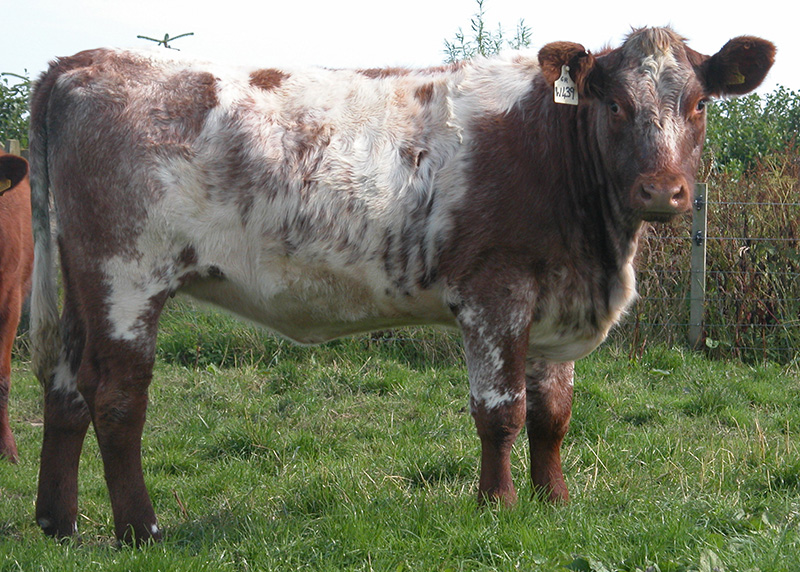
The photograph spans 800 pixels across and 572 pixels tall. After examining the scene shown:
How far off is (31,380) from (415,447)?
4.53m

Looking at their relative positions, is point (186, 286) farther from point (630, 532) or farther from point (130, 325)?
point (630, 532)

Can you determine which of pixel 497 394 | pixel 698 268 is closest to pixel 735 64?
pixel 497 394

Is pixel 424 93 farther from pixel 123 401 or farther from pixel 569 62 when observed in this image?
pixel 123 401

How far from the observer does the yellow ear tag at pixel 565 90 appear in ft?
13.4

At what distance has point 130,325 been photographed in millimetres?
4074

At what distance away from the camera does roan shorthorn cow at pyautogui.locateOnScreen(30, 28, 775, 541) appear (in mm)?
4062

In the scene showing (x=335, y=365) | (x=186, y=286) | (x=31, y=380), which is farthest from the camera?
(x=31, y=380)

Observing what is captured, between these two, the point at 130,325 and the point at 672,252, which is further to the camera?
the point at 672,252

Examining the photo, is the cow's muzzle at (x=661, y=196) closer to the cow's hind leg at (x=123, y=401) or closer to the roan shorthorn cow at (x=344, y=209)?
the roan shorthorn cow at (x=344, y=209)

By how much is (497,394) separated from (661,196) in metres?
1.21

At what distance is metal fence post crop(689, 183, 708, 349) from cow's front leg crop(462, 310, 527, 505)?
463cm

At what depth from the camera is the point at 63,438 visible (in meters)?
4.36

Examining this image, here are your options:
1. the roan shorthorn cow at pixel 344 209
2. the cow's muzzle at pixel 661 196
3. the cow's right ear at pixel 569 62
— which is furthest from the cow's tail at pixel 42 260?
the cow's muzzle at pixel 661 196

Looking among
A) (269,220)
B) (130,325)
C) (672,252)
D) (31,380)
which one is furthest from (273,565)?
(672,252)
